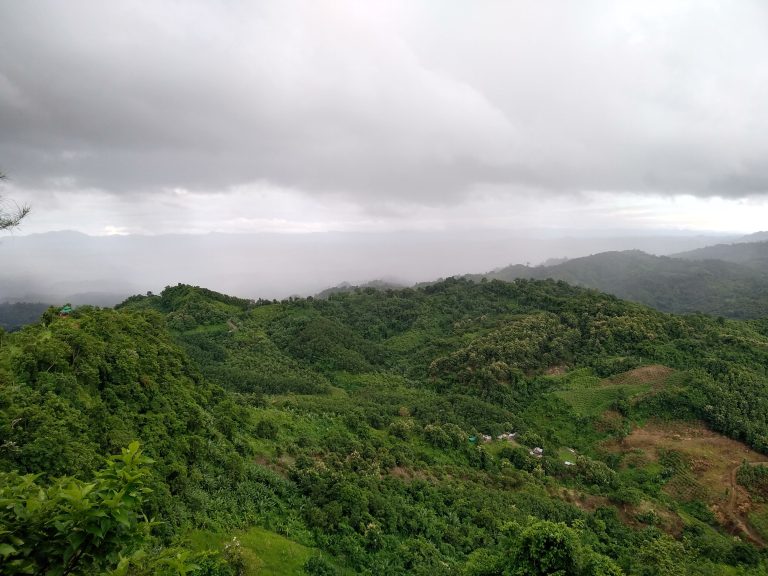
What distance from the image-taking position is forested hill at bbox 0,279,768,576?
1130cm

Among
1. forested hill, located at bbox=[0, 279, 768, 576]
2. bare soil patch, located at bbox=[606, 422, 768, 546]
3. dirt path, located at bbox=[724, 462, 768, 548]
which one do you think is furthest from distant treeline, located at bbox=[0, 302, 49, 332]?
dirt path, located at bbox=[724, 462, 768, 548]

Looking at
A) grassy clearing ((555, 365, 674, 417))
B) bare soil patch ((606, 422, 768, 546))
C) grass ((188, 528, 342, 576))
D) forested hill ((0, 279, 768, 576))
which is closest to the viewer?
forested hill ((0, 279, 768, 576))

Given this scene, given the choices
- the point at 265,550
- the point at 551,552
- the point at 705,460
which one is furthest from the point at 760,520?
the point at 265,550

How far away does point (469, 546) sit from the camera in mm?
19422

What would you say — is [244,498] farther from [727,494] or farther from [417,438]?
[727,494]

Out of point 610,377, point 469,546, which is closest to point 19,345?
point 469,546

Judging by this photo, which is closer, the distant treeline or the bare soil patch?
the bare soil patch

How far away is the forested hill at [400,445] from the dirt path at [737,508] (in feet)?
0.44

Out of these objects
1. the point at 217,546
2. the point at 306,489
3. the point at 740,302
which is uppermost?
the point at 217,546

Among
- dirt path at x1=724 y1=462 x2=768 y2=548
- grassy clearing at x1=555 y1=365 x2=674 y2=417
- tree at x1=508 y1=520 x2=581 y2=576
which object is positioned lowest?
dirt path at x1=724 y1=462 x2=768 y2=548

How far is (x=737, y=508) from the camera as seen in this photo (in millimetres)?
28000

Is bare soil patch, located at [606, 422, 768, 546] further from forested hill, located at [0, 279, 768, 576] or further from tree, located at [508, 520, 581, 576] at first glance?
tree, located at [508, 520, 581, 576]

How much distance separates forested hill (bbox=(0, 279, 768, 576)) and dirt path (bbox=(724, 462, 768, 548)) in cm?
13

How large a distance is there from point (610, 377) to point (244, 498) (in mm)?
40897
